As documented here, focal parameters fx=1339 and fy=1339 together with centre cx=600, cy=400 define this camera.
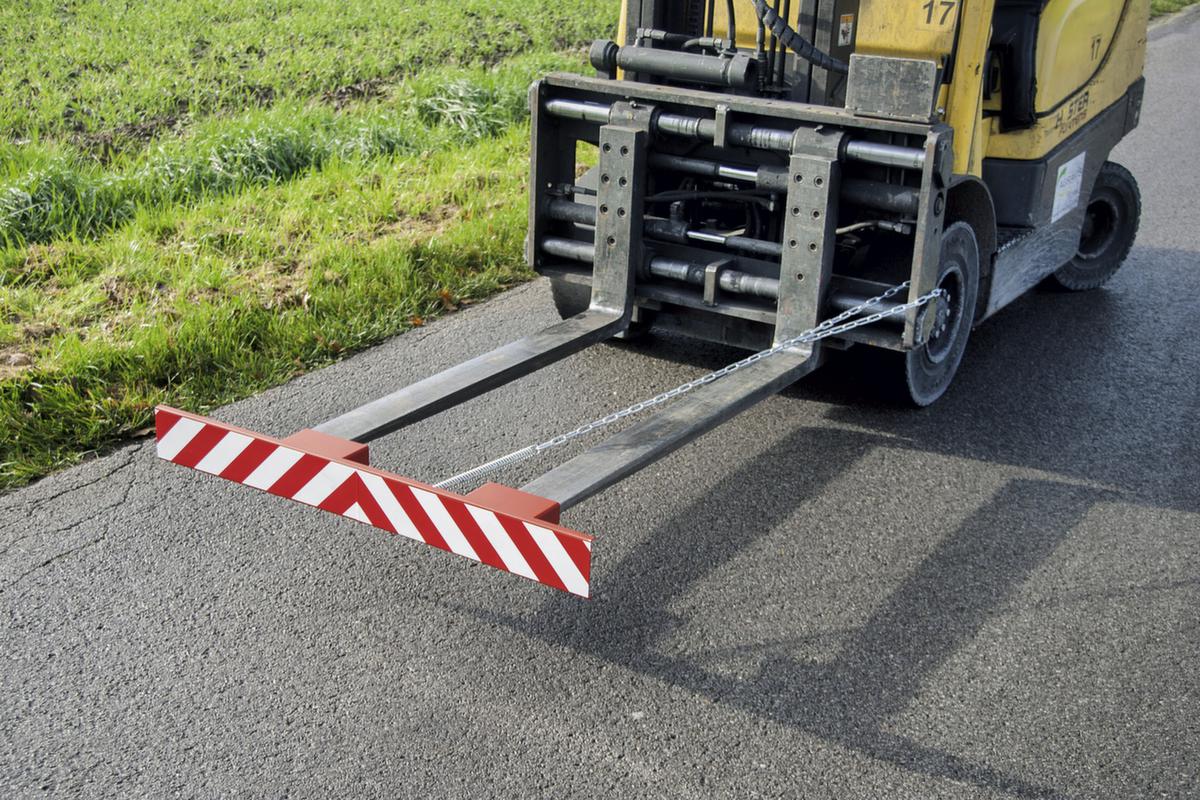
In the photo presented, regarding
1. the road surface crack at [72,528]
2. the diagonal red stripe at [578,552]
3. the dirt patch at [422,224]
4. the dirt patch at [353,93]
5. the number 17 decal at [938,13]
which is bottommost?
the road surface crack at [72,528]

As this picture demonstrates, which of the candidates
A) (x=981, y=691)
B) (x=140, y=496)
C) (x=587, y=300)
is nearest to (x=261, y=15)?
(x=587, y=300)

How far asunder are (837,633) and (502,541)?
1.22m

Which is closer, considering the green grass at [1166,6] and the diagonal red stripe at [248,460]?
the diagonal red stripe at [248,460]

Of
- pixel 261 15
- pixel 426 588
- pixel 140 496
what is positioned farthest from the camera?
pixel 261 15

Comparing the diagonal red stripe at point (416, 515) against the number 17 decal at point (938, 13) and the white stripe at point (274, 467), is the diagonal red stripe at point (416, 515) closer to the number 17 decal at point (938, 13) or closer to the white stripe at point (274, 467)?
the white stripe at point (274, 467)

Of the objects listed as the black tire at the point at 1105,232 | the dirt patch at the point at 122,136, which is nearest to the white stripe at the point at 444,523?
the black tire at the point at 1105,232

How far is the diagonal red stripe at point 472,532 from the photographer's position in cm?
380

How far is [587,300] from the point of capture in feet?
21.0

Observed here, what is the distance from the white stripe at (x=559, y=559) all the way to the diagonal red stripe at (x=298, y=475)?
78 centimetres

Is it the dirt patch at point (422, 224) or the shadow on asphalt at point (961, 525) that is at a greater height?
the dirt patch at point (422, 224)

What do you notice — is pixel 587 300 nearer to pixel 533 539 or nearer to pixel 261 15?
pixel 533 539

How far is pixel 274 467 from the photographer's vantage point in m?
4.18

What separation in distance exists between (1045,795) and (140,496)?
10.9 feet

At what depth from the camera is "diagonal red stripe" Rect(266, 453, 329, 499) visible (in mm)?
4094
